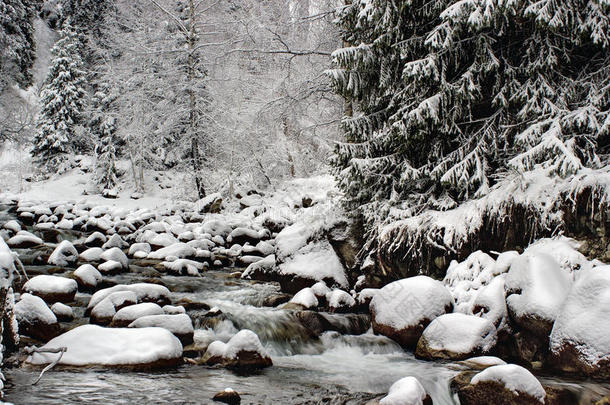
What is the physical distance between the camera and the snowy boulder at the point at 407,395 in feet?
10.7

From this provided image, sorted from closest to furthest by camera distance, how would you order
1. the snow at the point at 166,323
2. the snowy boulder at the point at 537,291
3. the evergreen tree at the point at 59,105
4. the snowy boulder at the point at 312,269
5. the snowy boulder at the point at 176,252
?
the snowy boulder at the point at 537,291 < the snow at the point at 166,323 < the snowy boulder at the point at 312,269 < the snowy boulder at the point at 176,252 < the evergreen tree at the point at 59,105

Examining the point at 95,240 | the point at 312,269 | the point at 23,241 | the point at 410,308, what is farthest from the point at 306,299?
the point at 23,241

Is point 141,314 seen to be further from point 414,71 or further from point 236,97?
point 236,97

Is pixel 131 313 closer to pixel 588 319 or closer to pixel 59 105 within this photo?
pixel 588 319

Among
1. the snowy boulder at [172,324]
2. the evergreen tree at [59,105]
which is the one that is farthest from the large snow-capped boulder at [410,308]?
the evergreen tree at [59,105]

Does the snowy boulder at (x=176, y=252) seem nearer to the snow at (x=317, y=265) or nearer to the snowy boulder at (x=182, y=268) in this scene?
the snowy boulder at (x=182, y=268)

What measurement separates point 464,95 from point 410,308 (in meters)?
3.19

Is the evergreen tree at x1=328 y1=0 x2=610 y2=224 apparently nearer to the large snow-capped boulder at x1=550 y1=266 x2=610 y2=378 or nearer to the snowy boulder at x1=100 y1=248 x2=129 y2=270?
the large snow-capped boulder at x1=550 y1=266 x2=610 y2=378

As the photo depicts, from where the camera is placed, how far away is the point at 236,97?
1792 centimetres

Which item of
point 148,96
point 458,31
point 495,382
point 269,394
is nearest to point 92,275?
point 269,394

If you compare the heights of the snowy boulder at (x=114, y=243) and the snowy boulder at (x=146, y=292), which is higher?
the snowy boulder at (x=114, y=243)

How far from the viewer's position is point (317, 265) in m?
7.95

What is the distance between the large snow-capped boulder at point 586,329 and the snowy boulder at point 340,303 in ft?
10.1

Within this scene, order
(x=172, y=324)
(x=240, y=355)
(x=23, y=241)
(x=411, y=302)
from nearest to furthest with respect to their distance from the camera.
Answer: (x=240, y=355) → (x=172, y=324) → (x=411, y=302) → (x=23, y=241)
